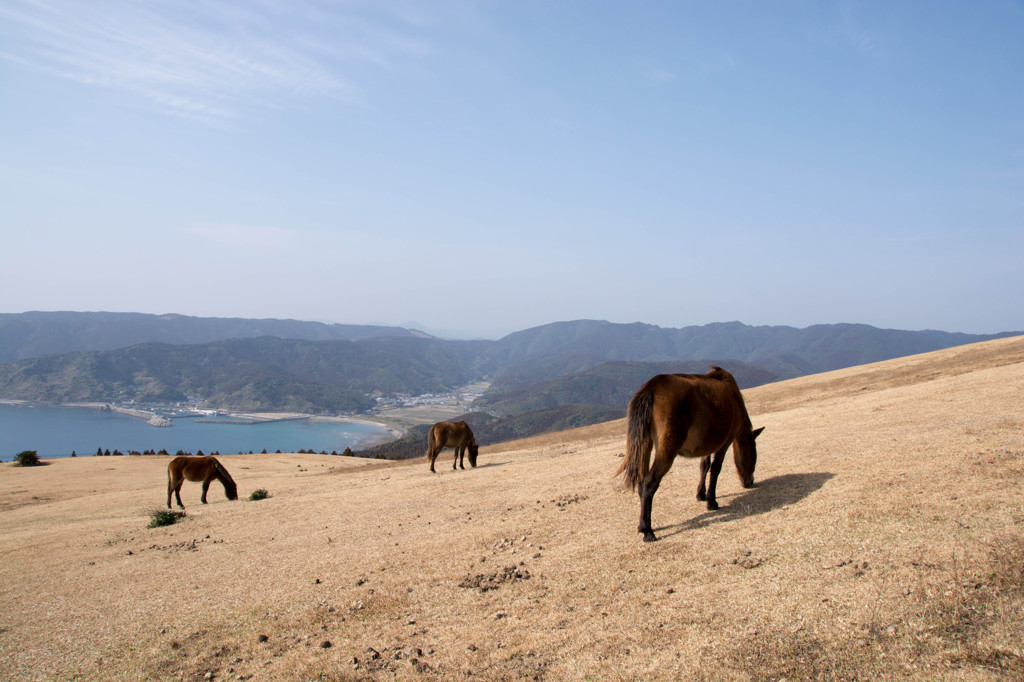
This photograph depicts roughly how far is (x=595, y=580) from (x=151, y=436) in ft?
636

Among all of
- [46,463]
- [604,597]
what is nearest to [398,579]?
[604,597]

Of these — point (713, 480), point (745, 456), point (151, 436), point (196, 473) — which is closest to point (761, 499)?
point (713, 480)

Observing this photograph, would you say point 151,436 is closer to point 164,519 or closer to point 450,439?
point 450,439

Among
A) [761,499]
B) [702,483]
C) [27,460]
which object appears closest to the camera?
[761,499]

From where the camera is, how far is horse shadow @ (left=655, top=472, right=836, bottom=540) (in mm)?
7988

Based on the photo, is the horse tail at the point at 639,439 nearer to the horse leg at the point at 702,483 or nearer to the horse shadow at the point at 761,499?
the horse shadow at the point at 761,499

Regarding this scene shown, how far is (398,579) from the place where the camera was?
25.4 feet

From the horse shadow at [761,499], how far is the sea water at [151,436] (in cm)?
13350

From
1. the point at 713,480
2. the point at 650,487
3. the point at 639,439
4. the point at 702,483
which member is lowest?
the point at 702,483

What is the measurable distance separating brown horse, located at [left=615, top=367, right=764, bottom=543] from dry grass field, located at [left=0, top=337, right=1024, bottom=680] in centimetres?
85

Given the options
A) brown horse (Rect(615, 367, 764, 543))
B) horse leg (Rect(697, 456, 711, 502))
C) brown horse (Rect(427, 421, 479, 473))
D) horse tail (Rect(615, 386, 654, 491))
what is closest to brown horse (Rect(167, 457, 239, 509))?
brown horse (Rect(427, 421, 479, 473))

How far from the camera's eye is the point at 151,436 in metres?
162

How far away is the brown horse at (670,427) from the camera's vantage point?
25.2ft

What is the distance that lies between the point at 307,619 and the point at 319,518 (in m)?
6.31
